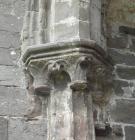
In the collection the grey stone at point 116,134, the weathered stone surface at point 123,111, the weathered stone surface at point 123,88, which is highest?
the weathered stone surface at point 123,88

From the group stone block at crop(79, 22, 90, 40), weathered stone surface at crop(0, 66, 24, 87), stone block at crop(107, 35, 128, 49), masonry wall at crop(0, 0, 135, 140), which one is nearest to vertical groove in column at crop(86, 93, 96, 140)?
masonry wall at crop(0, 0, 135, 140)

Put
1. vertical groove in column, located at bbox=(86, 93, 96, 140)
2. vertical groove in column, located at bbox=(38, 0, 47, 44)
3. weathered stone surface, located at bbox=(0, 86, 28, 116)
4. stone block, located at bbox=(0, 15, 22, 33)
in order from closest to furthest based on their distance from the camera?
vertical groove in column, located at bbox=(86, 93, 96, 140)
weathered stone surface, located at bbox=(0, 86, 28, 116)
vertical groove in column, located at bbox=(38, 0, 47, 44)
stone block, located at bbox=(0, 15, 22, 33)

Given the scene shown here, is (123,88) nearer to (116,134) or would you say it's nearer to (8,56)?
(116,134)

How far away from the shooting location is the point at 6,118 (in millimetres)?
3764

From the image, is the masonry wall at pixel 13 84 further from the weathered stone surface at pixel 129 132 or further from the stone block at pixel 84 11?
the weathered stone surface at pixel 129 132

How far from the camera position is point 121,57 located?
14.6 feet

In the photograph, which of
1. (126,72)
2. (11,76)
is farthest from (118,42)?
(11,76)

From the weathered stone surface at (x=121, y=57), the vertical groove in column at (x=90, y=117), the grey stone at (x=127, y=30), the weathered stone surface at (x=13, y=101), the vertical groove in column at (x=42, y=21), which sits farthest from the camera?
the grey stone at (x=127, y=30)

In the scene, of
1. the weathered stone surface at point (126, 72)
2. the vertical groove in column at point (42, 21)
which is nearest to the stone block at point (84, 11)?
the vertical groove in column at point (42, 21)

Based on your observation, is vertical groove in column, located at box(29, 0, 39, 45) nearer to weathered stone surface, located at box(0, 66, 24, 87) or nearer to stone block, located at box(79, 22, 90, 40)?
weathered stone surface, located at box(0, 66, 24, 87)

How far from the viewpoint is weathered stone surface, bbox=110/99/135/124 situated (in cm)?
415

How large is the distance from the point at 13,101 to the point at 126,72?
45.1 inches

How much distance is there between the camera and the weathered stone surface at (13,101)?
12.5 ft

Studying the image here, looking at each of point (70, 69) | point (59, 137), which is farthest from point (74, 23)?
point (59, 137)
